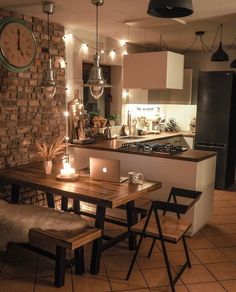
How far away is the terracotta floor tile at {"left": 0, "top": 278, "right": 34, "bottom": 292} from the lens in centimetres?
265

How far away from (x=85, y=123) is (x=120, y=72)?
1.21m

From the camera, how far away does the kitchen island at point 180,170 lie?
3.56 m

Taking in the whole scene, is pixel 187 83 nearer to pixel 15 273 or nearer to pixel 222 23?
pixel 222 23

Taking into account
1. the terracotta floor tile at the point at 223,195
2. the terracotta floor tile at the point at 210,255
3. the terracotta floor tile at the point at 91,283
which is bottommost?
the terracotta floor tile at the point at 91,283

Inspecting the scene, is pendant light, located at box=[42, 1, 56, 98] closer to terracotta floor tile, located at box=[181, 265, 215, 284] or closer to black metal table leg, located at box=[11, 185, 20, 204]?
black metal table leg, located at box=[11, 185, 20, 204]

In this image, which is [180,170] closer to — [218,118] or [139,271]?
[139,271]

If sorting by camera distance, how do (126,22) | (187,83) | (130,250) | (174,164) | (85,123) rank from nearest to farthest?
(130,250)
(174,164)
(126,22)
(85,123)
(187,83)

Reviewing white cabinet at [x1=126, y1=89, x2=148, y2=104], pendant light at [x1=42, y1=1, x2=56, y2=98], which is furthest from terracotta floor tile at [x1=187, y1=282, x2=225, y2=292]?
white cabinet at [x1=126, y1=89, x2=148, y2=104]

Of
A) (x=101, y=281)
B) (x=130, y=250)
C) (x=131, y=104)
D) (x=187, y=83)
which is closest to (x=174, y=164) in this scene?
(x=130, y=250)

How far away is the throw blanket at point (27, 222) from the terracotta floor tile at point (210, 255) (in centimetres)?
123

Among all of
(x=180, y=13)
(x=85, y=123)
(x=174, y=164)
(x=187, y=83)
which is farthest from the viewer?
(x=187, y=83)

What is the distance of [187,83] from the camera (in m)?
6.34

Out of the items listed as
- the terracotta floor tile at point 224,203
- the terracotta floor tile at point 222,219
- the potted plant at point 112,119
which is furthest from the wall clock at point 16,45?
the terracotta floor tile at point 224,203

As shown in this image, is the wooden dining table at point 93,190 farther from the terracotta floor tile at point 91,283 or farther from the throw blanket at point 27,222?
the throw blanket at point 27,222
